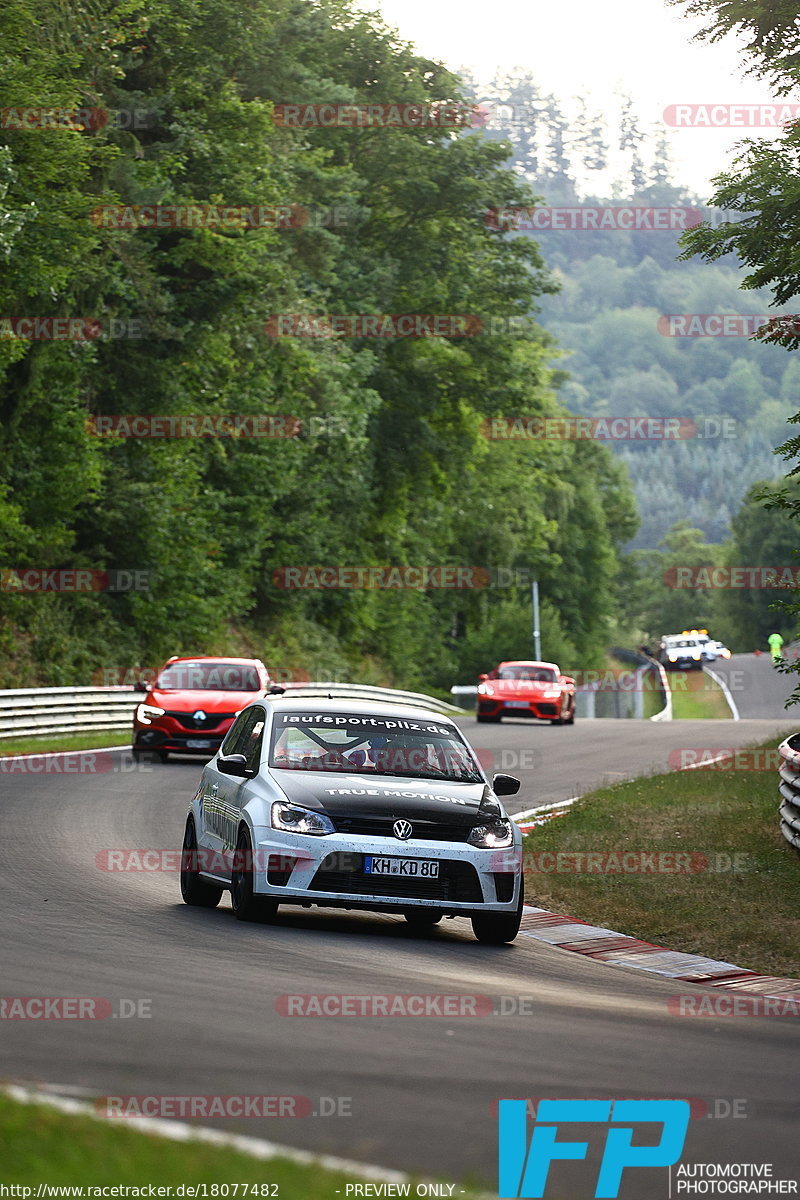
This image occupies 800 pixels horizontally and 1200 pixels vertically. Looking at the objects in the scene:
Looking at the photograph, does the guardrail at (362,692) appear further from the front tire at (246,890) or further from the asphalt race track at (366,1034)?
the asphalt race track at (366,1034)

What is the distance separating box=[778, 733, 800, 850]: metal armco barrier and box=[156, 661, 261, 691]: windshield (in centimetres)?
1247

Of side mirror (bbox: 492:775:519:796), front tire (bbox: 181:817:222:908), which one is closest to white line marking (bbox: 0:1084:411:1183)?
front tire (bbox: 181:817:222:908)

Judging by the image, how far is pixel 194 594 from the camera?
42.8 metres

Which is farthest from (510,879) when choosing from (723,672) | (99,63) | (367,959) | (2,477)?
(723,672)

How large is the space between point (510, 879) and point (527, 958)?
0.65 meters

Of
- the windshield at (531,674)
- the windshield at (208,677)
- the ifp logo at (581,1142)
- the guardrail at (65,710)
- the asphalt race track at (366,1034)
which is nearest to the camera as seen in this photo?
the ifp logo at (581,1142)

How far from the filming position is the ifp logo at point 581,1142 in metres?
5.18

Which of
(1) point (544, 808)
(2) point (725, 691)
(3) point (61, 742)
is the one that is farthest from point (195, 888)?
(2) point (725, 691)

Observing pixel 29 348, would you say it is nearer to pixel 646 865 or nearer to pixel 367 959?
pixel 646 865

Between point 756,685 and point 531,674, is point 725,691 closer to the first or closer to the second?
point 756,685

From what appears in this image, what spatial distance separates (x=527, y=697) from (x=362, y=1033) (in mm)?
32988

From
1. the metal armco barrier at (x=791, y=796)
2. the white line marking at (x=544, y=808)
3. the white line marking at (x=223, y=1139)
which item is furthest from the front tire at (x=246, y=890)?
the white line marking at (x=544, y=808)

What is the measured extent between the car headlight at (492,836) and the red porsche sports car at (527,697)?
1115 inches

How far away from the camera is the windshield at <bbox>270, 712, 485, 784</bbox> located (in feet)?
39.9
